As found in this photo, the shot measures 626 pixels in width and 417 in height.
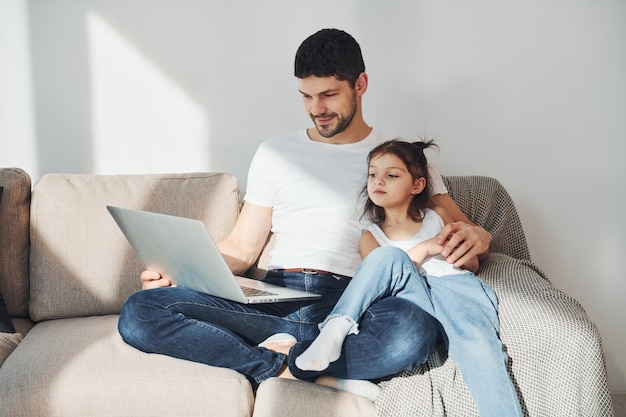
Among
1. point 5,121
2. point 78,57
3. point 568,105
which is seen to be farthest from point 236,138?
point 568,105

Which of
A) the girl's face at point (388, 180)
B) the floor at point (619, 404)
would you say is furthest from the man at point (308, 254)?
the floor at point (619, 404)

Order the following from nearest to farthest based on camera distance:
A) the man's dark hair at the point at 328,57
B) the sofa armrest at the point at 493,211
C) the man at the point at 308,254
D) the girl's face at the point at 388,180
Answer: the man at the point at 308,254 < the girl's face at the point at 388,180 < the man's dark hair at the point at 328,57 < the sofa armrest at the point at 493,211

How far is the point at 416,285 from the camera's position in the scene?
190cm

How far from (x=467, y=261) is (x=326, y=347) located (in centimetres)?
49

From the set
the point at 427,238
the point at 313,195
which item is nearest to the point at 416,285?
the point at 427,238

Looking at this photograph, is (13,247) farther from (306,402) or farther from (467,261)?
(467,261)

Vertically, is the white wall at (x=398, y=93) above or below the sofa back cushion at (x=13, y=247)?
above

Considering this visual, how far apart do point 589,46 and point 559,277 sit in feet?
2.73

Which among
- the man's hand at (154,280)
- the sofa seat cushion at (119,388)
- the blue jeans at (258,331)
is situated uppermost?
the man's hand at (154,280)

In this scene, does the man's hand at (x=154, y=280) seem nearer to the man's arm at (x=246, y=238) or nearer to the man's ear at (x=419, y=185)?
the man's arm at (x=246, y=238)

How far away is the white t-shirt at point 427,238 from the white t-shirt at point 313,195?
3.6 inches

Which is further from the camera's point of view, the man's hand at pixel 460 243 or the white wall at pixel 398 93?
the white wall at pixel 398 93

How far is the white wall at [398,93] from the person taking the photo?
267cm

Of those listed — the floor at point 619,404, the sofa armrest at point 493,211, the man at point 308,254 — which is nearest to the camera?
the man at point 308,254
